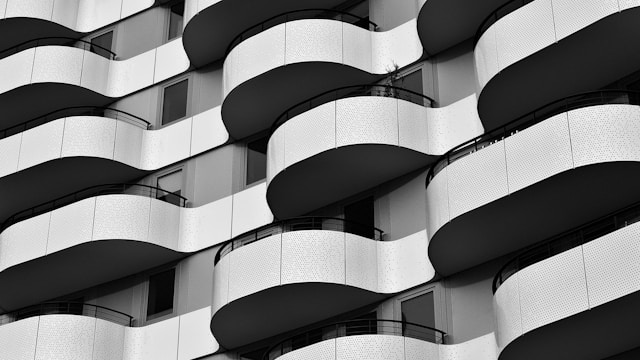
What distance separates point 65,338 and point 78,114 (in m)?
9.47

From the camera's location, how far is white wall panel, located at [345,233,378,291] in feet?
110

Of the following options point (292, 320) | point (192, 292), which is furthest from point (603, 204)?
point (192, 292)

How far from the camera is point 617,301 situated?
27.2 m

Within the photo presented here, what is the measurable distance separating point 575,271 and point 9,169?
2048cm

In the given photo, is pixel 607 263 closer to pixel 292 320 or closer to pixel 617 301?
pixel 617 301

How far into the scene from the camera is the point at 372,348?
31375 mm

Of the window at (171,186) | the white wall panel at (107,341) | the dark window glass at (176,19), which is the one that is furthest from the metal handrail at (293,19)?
the white wall panel at (107,341)

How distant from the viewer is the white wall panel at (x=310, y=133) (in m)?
35.0

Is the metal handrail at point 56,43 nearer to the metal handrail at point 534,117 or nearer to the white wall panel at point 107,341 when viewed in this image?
the white wall panel at point 107,341

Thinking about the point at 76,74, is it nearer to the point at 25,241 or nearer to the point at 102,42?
the point at 102,42

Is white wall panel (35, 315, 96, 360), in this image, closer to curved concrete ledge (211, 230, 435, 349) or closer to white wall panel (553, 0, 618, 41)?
curved concrete ledge (211, 230, 435, 349)

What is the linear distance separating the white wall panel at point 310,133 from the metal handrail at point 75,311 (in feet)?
23.6

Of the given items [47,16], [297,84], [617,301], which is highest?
[47,16]

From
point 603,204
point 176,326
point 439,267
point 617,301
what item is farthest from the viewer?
point 176,326
